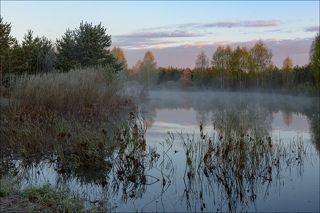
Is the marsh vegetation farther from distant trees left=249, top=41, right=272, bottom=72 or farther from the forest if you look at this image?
distant trees left=249, top=41, right=272, bottom=72

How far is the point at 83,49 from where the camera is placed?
117 feet

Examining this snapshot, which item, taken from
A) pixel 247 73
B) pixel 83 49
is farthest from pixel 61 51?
pixel 247 73

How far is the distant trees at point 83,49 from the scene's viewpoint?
115 ft

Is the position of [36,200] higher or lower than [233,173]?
higher

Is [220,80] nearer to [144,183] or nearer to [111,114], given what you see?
[111,114]

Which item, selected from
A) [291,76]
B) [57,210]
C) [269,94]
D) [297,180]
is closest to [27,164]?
[57,210]

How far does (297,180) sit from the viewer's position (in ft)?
29.2

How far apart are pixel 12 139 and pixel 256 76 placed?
189 feet

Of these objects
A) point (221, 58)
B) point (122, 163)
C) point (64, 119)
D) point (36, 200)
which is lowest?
point (122, 163)

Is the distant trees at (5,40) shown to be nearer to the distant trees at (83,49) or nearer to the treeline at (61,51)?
the treeline at (61,51)

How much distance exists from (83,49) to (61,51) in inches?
74.7

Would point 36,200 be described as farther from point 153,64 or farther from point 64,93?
point 153,64

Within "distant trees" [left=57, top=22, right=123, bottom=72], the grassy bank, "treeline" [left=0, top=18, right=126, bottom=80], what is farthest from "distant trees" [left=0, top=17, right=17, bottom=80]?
the grassy bank

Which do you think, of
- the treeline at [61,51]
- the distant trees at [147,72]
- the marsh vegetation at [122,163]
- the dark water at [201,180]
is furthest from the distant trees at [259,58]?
the dark water at [201,180]
